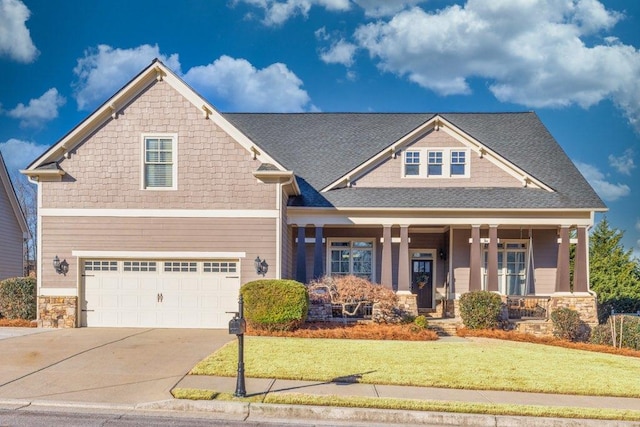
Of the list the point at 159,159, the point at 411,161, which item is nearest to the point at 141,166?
the point at 159,159

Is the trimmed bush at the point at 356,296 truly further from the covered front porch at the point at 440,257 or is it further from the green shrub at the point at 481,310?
the covered front porch at the point at 440,257

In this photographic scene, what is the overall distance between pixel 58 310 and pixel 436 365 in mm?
11485

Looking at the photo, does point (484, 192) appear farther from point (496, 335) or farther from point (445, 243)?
point (496, 335)

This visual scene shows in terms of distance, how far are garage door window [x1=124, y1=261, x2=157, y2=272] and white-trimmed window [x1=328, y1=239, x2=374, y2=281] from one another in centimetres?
710

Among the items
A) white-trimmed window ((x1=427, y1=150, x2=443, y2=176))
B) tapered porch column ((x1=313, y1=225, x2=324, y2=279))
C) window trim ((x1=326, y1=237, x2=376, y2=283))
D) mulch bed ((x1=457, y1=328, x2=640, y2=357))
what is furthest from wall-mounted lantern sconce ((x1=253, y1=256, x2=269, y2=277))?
white-trimmed window ((x1=427, y1=150, x2=443, y2=176))

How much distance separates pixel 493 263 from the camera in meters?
19.1

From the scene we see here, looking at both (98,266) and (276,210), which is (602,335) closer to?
(276,210)

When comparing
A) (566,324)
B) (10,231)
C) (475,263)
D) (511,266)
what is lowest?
(566,324)

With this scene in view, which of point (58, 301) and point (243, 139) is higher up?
point (243, 139)

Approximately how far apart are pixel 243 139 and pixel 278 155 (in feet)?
19.5

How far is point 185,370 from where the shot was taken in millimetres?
10445

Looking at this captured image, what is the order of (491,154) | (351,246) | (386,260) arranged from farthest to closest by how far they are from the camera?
1. (351,246)
2. (491,154)
3. (386,260)

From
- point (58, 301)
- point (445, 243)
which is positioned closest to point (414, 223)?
point (445, 243)

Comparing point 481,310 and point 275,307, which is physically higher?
point 275,307
